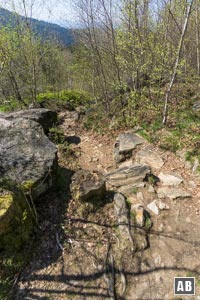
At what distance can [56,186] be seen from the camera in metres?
4.41

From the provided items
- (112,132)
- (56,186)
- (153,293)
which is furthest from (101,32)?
(153,293)

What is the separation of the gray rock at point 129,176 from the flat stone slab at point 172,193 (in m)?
0.42

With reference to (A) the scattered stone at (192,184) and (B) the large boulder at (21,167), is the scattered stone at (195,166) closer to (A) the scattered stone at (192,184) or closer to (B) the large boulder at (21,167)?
(A) the scattered stone at (192,184)

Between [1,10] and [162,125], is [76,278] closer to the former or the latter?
[162,125]

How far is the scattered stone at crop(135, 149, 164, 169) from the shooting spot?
16.3 ft

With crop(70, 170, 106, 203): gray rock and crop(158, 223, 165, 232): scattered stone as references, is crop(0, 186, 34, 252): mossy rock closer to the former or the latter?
crop(70, 170, 106, 203): gray rock

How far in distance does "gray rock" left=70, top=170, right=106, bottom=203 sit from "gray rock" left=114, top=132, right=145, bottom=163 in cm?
131

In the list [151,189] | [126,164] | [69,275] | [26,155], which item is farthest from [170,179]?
[26,155]

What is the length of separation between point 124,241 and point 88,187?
3.56 feet

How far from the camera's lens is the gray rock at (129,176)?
4.49 meters

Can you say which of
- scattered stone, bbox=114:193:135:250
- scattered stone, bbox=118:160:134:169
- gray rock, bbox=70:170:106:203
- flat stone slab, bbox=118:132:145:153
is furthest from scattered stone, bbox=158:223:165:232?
flat stone slab, bbox=118:132:145:153

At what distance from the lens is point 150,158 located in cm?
514

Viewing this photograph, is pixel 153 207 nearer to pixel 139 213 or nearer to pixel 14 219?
pixel 139 213

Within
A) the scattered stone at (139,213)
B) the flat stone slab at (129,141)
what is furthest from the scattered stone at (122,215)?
the flat stone slab at (129,141)
